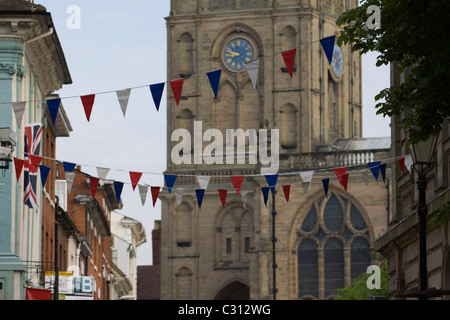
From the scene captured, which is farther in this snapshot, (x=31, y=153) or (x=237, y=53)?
(x=237, y=53)

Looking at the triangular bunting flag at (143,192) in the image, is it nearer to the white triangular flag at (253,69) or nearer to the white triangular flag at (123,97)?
the white triangular flag at (123,97)

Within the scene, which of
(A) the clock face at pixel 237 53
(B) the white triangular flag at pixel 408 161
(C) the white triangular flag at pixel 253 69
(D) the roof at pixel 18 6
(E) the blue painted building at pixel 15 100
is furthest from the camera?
(A) the clock face at pixel 237 53

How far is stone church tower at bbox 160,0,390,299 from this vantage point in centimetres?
8588

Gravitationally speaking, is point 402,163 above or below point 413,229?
above

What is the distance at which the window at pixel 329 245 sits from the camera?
8575cm

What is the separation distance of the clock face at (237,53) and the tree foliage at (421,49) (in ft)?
244

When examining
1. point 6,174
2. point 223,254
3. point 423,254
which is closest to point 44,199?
point 6,174

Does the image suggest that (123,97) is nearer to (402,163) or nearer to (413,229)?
(402,163)

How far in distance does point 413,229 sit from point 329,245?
201 feet

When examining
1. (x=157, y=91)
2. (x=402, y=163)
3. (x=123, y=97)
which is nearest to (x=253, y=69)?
(x=157, y=91)

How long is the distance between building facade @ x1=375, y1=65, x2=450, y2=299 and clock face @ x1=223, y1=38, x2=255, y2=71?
210ft

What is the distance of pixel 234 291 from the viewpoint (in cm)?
9300

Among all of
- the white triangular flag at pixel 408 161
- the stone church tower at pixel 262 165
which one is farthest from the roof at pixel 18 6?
the stone church tower at pixel 262 165

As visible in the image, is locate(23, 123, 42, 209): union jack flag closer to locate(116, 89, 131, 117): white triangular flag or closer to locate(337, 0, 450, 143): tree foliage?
locate(116, 89, 131, 117): white triangular flag
